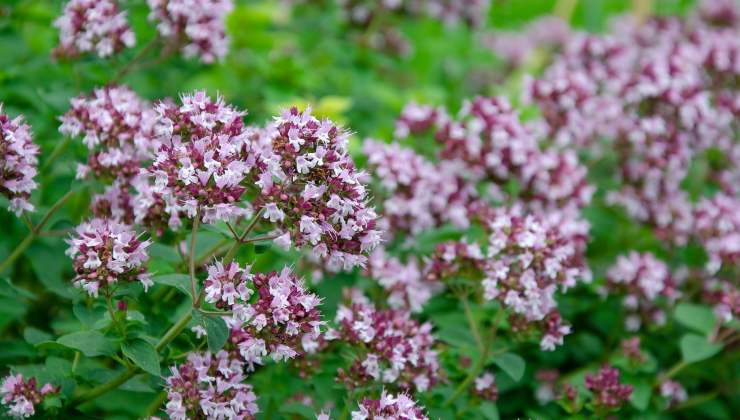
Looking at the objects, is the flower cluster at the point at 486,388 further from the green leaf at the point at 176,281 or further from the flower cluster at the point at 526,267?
the green leaf at the point at 176,281

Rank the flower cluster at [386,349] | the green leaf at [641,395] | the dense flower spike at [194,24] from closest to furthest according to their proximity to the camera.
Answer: the flower cluster at [386,349], the green leaf at [641,395], the dense flower spike at [194,24]

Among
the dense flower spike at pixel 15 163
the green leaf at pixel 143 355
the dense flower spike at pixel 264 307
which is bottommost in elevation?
the green leaf at pixel 143 355

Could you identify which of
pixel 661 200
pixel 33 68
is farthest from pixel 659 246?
pixel 33 68

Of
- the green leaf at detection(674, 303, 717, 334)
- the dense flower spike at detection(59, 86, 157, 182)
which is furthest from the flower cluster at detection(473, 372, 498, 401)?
the dense flower spike at detection(59, 86, 157, 182)

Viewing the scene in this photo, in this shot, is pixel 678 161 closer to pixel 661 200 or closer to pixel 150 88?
pixel 661 200

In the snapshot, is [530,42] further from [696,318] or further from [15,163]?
[15,163]

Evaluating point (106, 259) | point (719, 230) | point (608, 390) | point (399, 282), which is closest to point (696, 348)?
point (608, 390)

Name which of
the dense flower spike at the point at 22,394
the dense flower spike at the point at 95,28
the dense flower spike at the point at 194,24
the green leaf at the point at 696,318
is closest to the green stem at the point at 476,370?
the green leaf at the point at 696,318

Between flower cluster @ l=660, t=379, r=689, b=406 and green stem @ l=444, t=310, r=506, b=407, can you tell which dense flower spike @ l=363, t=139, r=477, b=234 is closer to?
green stem @ l=444, t=310, r=506, b=407
